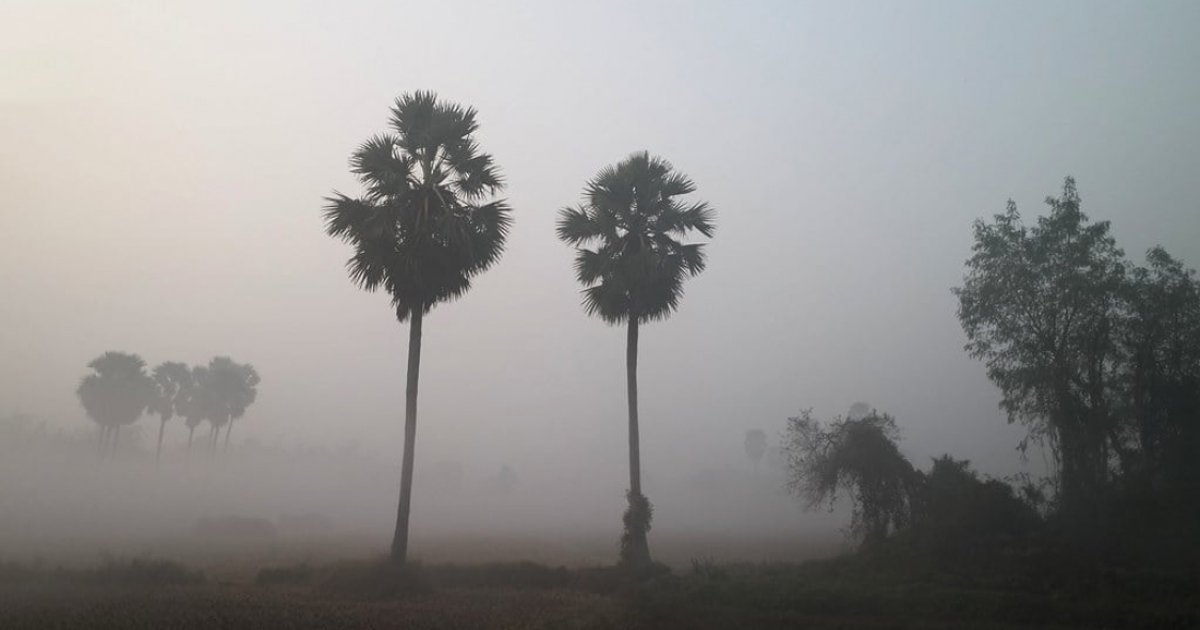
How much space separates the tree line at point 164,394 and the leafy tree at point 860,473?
216 ft

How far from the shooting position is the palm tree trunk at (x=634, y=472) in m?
25.5

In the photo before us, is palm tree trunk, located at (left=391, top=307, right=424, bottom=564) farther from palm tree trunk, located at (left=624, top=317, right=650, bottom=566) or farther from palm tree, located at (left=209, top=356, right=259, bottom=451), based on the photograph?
palm tree, located at (left=209, top=356, right=259, bottom=451)

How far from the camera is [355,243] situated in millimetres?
24047

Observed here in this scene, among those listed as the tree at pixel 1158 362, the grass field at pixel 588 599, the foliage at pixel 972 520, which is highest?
the tree at pixel 1158 362

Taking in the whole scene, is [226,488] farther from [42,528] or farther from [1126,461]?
[1126,461]

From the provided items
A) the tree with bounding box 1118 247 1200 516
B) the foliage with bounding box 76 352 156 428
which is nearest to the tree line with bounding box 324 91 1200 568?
the tree with bounding box 1118 247 1200 516

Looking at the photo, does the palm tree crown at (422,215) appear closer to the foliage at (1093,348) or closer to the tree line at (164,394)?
the foliage at (1093,348)

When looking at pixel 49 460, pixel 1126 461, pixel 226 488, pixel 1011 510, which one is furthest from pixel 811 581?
pixel 49 460

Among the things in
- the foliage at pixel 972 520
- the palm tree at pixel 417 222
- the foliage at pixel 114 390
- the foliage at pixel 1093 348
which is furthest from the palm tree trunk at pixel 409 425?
the foliage at pixel 114 390

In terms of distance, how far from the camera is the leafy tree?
30.1 m

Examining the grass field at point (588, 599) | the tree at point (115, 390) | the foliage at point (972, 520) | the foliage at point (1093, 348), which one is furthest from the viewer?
the tree at point (115, 390)

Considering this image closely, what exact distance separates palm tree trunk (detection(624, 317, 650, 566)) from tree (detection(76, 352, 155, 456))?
204 ft

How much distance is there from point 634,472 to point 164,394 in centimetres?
6695

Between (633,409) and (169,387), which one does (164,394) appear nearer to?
(169,387)
